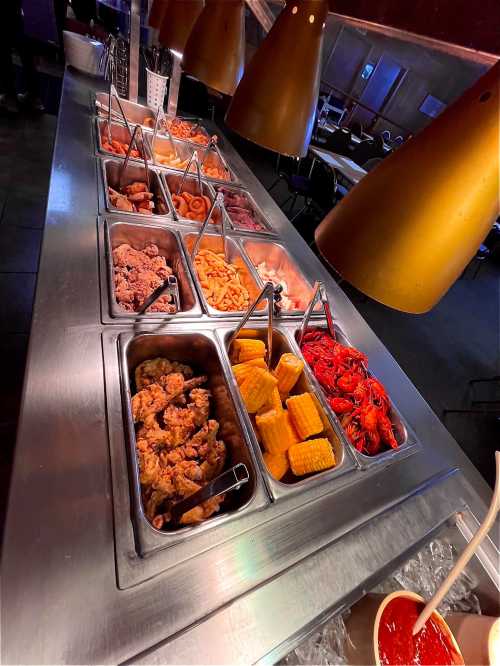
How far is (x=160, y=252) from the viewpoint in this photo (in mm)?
2324

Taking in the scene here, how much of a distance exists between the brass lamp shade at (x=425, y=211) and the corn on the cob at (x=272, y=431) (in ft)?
2.84

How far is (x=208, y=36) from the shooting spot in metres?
1.59

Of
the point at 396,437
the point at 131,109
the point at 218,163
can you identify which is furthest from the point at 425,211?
the point at 131,109

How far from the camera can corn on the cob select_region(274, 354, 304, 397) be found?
1.63 metres

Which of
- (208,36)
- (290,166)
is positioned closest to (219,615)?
(208,36)

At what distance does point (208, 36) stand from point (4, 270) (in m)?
3.06

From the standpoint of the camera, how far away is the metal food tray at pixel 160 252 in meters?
1.62

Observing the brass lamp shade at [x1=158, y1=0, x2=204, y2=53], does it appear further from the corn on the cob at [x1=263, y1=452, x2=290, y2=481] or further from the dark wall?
the dark wall

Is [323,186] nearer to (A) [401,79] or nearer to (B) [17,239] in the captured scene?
(B) [17,239]

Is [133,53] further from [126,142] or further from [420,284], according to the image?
[420,284]

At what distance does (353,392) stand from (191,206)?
2140mm

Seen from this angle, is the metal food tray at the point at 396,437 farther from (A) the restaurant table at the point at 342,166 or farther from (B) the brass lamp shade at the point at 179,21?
(A) the restaurant table at the point at 342,166

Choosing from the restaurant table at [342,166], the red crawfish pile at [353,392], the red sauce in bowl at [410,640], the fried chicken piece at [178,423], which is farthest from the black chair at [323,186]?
the red sauce in bowl at [410,640]

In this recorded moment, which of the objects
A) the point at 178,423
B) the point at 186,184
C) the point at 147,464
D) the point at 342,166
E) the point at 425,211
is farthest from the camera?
the point at 342,166
